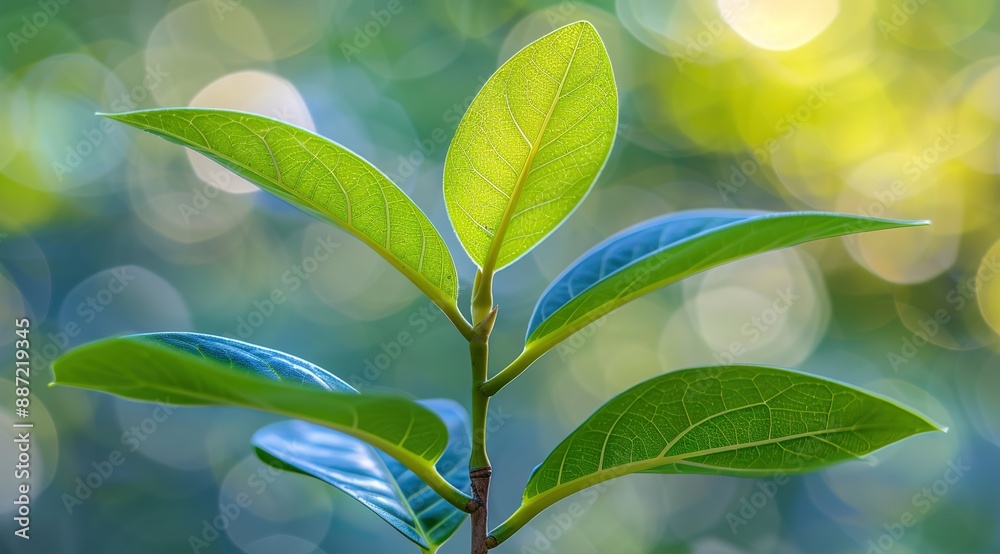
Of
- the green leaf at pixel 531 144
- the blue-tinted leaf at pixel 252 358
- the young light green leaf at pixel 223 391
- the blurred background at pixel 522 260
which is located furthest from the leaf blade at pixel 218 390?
the blurred background at pixel 522 260

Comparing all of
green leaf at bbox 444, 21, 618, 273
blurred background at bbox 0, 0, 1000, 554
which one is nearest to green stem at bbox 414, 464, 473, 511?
green leaf at bbox 444, 21, 618, 273

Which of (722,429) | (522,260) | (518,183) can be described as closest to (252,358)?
(518,183)

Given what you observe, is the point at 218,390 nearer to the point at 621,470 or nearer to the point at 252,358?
the point at 252,358

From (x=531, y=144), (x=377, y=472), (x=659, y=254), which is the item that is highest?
(x=531, y=144)

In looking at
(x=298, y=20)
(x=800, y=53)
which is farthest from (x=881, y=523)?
(x=298, y=20)

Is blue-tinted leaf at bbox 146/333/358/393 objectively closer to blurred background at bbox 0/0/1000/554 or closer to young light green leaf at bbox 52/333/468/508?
young light green leaf at bbox 52/333/468/508

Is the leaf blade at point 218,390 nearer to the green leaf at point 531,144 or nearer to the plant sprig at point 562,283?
the plant sprig at point 562,283
